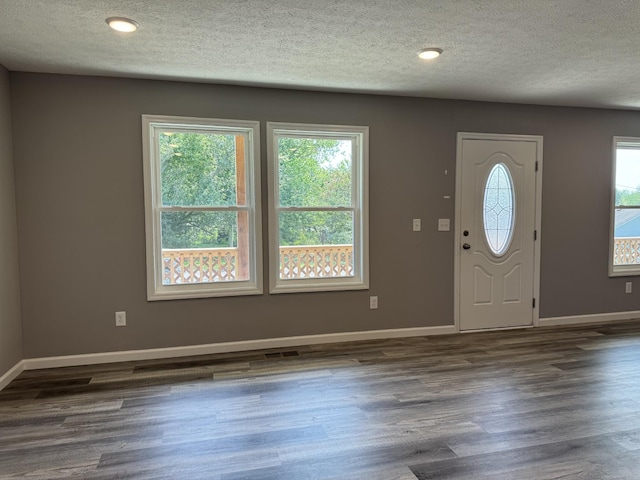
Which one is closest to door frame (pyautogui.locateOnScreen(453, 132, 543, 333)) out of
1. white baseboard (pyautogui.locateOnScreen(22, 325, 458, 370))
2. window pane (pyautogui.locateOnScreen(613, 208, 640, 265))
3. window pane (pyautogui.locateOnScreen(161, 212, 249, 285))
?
white baseboard (pyautogui.locateOnScreen(22, 325, 458, 370))

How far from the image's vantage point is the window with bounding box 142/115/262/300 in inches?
141

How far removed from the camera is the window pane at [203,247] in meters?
3.66

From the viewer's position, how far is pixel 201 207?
367cm

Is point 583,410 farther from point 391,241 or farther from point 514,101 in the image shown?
point 514,101

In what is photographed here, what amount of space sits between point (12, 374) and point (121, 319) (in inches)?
32.3

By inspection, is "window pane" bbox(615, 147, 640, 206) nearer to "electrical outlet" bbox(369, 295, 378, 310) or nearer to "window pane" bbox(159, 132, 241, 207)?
"electrical outlet" bbox(369, 295, 378, 310)

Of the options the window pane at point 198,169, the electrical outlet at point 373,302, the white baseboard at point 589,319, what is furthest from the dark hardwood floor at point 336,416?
the window pane at point 198,169

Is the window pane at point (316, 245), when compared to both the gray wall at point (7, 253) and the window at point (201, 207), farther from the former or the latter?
the gray wall at point (7, 253)

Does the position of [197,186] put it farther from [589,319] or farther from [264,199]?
[589,319]

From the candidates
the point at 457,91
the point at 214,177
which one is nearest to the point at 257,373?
the point at 214,177

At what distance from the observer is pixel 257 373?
10.6 ft

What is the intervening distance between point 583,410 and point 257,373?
2.23 meters

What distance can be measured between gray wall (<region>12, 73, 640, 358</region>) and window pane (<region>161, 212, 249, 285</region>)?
219mm

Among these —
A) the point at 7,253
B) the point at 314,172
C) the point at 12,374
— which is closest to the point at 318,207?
the point at 314,172
